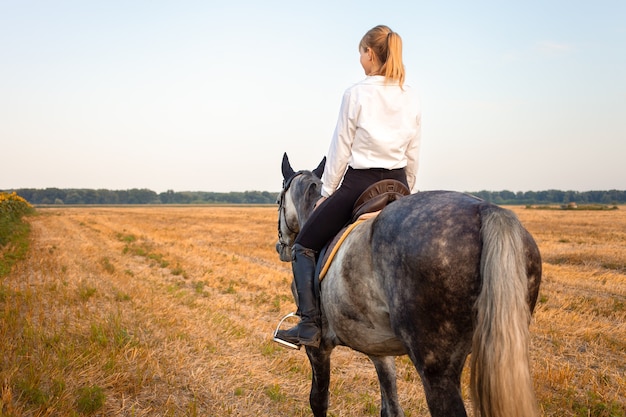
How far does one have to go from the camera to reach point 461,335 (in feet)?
8.05

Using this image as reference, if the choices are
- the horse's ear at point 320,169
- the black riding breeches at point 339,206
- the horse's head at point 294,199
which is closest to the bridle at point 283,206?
the horse's head at point 294,199

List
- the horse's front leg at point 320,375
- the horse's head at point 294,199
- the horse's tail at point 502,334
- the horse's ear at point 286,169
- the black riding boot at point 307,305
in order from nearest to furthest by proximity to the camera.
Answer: the horse's tail at point 502,334 < the black riding boot at point 307,305 < the horse's front leg at point 320,375 < the horse's head at point 294,199 < the horse's ear at point 286,169

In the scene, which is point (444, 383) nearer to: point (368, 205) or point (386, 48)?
point (368, 205)

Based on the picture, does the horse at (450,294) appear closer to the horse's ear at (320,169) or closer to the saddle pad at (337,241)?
the saddle pad at (337,241)

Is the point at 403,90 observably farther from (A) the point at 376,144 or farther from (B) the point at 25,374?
(B) the point at 25,374

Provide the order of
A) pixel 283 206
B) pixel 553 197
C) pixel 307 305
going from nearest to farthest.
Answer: pixel 307 305, pixel 283 206, pixel 553 197

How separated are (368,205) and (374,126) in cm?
57

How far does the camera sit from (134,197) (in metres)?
169

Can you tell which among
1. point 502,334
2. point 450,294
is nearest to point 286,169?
point 450,294

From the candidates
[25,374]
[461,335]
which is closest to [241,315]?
[25,374]

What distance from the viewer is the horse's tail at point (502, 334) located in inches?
85.4

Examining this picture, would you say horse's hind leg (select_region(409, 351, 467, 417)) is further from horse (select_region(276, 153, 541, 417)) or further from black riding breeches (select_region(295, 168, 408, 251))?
black riding breeches (select_region(295, 168, 408, 251))

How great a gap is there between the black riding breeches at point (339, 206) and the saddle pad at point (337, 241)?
0.52 ft

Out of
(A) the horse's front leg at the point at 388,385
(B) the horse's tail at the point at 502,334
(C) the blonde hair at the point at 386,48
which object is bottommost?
(A) the horse's front leg at the point at 388,385
